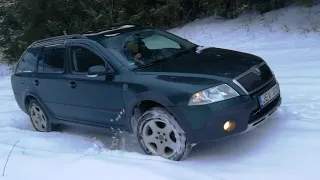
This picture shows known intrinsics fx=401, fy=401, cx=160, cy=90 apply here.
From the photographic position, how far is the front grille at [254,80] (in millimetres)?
4312

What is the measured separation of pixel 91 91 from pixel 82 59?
1.73 feet

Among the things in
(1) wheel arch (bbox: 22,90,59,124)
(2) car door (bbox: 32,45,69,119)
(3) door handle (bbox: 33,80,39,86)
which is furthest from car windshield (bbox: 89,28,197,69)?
(1) wheel arch (bbox: 22,90,59,124)

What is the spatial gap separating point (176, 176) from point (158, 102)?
0.93 m

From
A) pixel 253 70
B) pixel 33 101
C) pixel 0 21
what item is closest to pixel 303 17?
pixel 253 70

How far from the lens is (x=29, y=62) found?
261 inches

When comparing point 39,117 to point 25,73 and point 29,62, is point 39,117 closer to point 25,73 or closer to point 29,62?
point 25,73

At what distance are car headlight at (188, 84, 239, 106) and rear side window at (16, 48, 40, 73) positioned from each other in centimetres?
Result: 327

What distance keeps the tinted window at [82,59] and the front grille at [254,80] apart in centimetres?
A: 184

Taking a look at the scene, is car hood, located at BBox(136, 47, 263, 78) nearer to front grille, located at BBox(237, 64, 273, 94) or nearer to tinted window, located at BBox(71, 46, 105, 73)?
front grille, located at BBox(237, 64, 273, 94)

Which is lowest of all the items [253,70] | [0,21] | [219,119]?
[0,21]

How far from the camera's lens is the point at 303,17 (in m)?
10.3

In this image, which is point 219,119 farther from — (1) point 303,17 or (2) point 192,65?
(1) point 303,17

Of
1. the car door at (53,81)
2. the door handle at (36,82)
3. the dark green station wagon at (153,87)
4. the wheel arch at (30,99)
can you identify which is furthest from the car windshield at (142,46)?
the wheel arch at (30,99)

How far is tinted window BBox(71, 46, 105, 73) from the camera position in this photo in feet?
17.1
